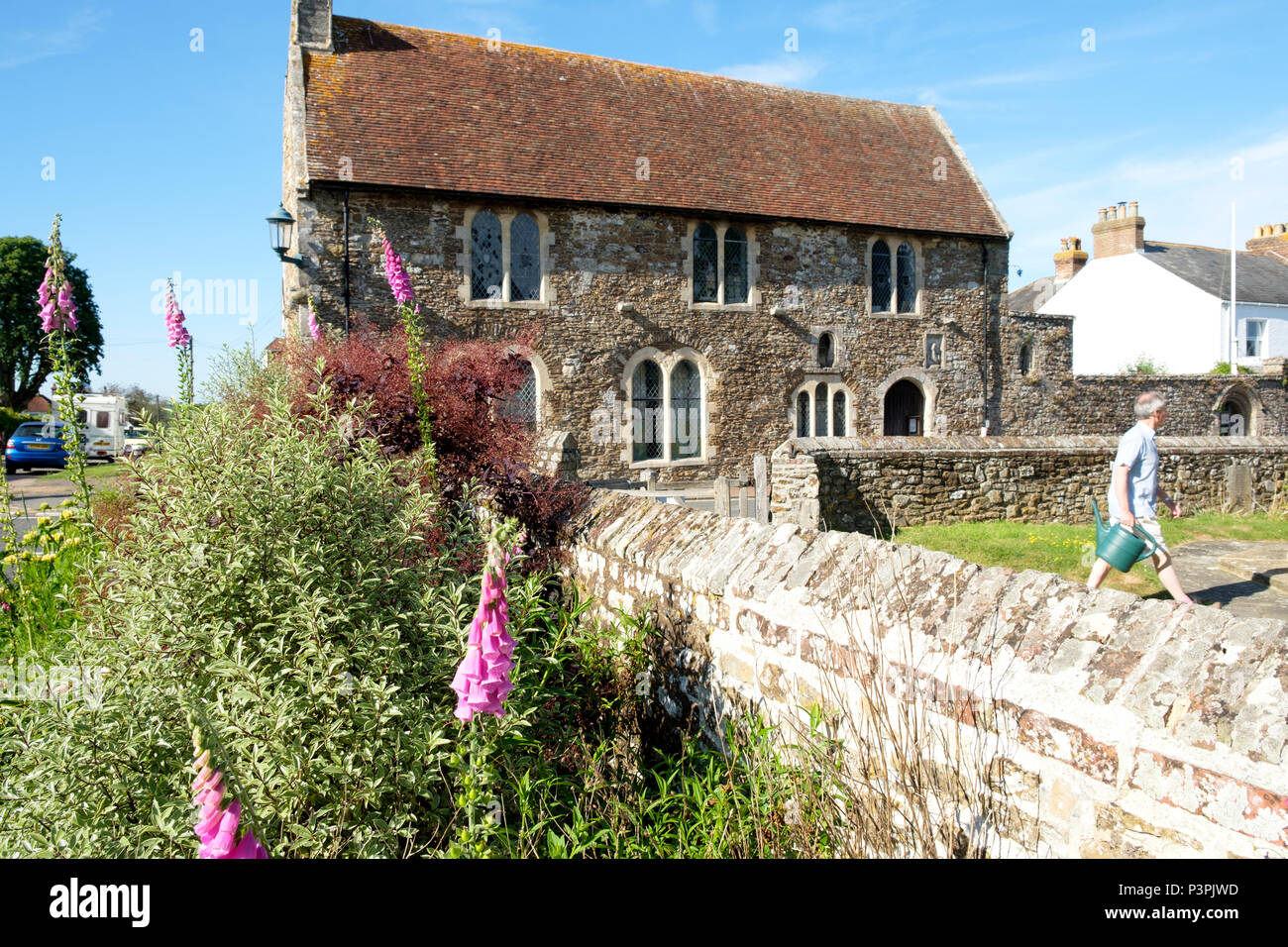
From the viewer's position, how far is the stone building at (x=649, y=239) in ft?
55.1

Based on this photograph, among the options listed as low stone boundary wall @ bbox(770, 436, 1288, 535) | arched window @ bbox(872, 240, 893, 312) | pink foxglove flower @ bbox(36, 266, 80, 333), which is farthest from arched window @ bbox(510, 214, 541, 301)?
pink foxglove flower @ bbox(36, 266, 80, 333)

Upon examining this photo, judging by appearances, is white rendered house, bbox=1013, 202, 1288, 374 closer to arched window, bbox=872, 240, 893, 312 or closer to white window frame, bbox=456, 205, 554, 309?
arched window, bbox=872, 240, 893, 312

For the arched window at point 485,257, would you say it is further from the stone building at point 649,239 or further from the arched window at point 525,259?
the arched window at point 525,259

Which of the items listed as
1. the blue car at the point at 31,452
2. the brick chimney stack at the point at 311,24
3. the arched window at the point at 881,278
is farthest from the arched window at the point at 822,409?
the blue car at the point at 31,452

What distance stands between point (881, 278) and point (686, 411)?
22.4ft

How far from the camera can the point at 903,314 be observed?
21.2m

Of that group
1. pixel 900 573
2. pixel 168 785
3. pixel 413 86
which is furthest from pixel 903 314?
pixel 168 785

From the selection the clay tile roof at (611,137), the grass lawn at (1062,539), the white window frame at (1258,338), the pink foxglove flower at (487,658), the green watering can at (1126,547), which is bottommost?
the grass lawn at (1062,539)

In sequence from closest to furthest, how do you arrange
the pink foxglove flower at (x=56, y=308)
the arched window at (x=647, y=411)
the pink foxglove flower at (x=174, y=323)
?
the pink foxglove flower at (x=56, y=308) < the pink foxglove flower at (x=174, y=323) < the arched window at (x=647, y=411)

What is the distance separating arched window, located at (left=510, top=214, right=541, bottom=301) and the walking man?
44.4 ft

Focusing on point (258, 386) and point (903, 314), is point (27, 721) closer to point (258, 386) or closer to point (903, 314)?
point (258, 386)

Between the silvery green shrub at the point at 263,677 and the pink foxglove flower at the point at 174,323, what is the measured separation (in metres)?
2.09

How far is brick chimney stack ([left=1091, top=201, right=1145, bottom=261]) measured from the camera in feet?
103

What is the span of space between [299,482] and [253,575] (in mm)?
393
